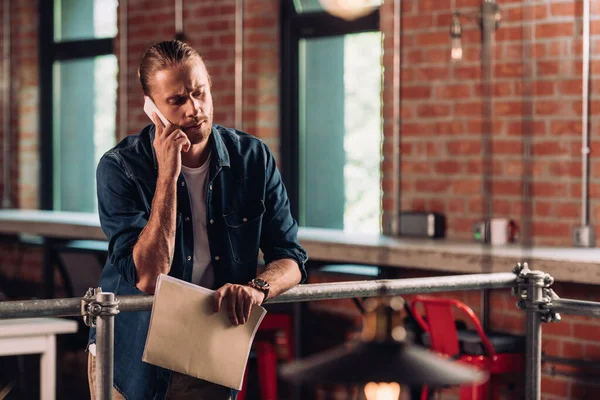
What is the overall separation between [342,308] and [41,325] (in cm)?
189

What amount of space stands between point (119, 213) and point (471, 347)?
1848mm

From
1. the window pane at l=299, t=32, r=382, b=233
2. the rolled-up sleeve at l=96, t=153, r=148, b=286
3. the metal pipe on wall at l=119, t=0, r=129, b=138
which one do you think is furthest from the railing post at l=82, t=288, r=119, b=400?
the metal pipe on wall at l=119, t=0, r=129, b=138

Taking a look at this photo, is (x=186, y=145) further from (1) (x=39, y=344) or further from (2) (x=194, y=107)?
(1) (x=39, y=344)

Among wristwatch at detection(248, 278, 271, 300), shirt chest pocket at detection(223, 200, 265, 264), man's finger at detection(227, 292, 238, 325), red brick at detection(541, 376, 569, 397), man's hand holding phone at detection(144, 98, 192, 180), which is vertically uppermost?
man's hand holding phone at detection(144, 98, 192, 180)

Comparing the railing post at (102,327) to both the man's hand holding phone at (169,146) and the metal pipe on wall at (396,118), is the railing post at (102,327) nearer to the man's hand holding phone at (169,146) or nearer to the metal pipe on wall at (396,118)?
the man's hand holding phone at (169,146)

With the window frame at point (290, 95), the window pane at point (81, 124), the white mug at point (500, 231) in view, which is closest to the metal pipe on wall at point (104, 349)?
the white mug at point (500, 231)

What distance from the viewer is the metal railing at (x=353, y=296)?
172cm

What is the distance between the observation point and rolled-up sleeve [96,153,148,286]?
1879 millimetres

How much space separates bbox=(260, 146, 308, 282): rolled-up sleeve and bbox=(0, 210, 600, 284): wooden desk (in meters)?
0.93

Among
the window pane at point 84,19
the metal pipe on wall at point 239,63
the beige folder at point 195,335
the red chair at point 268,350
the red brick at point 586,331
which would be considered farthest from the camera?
the window pane at point 84,19

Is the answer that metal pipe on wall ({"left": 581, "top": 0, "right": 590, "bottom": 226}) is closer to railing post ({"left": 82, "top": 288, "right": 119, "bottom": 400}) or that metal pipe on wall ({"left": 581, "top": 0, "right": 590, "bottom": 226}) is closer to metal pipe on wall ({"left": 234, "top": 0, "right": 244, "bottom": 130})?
metal pipe on wall ({"left": 234, "top": 0, "right": 244, "bottom": 130})

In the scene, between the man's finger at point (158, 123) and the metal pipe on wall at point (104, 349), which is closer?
the metal pipe on wall at point (104, 349)

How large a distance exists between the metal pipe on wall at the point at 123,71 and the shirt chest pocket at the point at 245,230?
3997 mm

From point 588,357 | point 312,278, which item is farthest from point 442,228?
point 588,357
